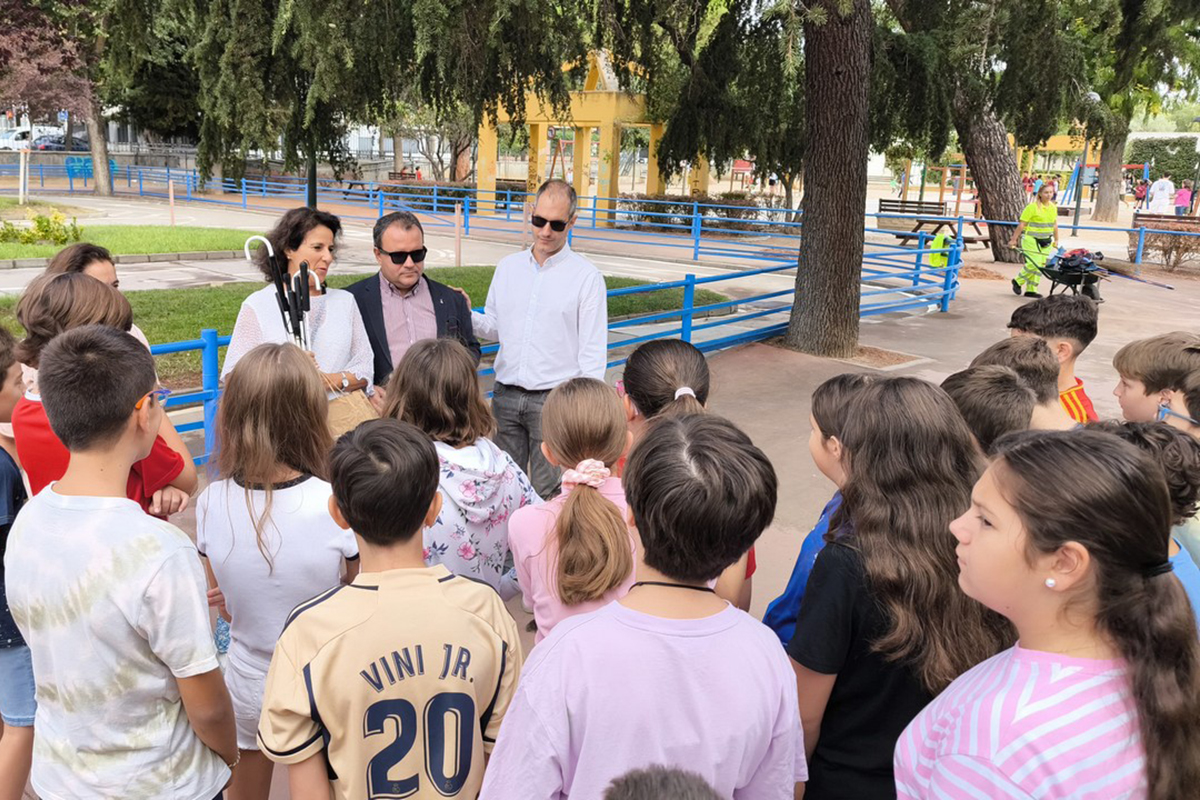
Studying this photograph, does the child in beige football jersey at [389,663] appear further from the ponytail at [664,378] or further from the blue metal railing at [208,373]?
the blue metal railing at [208,373]

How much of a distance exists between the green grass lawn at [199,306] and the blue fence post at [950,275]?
10.1ft

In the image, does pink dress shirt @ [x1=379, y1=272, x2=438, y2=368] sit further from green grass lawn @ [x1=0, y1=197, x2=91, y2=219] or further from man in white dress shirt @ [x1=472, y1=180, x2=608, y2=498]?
green grass lawn @ [x1=0, y1=197, x2=91, y2=219]

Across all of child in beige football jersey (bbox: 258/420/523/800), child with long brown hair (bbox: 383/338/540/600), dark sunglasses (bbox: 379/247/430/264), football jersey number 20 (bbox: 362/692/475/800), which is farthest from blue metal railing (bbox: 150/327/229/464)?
football jersey number 20 (bbox: 362/692/475/800)

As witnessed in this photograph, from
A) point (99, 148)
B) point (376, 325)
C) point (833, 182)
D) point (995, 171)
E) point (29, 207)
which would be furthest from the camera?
point (99, 148)

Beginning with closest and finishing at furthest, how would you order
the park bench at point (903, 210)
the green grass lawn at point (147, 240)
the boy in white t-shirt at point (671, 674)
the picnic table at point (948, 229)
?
the boy in white t-shirt at point (671, 674) → the green grass lawn at point (147, 240) → the picnic table at point (948, 229) → the park bench at point (903, 210)

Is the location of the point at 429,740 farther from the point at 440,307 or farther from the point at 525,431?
the point at 525,431

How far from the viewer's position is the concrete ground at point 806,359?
5.27 metres

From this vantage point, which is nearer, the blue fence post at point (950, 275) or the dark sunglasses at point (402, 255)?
the dark sunglasses at point (402, 255)

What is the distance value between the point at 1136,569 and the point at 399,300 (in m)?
3.19

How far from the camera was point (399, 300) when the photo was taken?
395cm

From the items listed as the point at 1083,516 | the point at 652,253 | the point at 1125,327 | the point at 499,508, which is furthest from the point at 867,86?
the point at 652,253

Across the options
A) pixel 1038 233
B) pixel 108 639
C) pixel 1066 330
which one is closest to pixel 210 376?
pixel 108 639

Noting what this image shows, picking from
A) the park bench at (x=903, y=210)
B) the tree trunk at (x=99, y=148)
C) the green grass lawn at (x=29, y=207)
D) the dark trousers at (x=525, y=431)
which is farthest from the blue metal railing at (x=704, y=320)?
the tree trunk at (x=99, y=148)

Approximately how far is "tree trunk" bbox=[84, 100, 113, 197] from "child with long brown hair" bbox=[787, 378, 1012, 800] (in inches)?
1257
